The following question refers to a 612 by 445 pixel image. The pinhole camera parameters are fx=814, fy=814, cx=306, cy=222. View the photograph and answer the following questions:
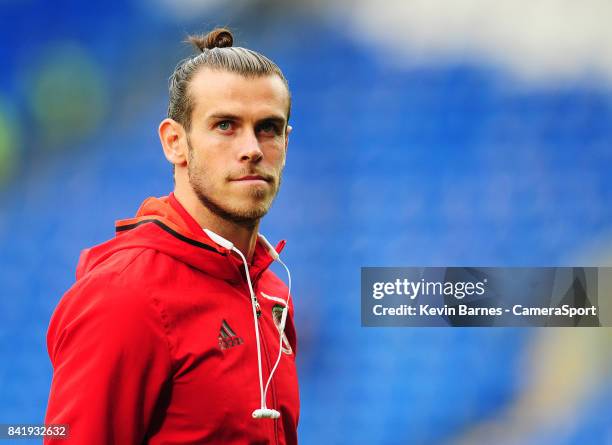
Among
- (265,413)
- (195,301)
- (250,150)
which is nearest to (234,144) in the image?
(250,150)

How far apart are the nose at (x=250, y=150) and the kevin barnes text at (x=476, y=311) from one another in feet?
4.55

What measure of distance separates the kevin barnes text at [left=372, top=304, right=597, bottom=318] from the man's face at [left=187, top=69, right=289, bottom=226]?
1338 millimetres

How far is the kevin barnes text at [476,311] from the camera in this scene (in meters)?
2.55

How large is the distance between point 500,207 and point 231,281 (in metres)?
1.47

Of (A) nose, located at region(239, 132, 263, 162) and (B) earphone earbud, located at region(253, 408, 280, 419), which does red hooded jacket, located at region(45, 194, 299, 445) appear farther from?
(A) nose, located at region(239, 132, 263, 162)

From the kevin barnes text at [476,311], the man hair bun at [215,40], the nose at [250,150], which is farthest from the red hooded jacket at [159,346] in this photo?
the kevin barnes text at [476,311]

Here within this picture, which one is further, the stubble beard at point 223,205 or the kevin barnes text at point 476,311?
the kevin barnes text at point 476,311

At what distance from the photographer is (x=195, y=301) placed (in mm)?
1204

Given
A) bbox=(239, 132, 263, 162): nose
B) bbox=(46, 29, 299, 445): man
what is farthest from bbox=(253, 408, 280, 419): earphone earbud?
bbox=(239, 132, 263, 162): nose

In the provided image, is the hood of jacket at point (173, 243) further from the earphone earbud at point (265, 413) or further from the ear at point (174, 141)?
the earphone earbud at point (265, 413)

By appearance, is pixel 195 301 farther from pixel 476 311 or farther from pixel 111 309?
pixel 476 311

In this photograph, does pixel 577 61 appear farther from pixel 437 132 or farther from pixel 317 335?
pixel 317 335

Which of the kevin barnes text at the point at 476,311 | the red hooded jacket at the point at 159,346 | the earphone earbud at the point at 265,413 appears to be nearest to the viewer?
the red hooded jacket at the point at 159,346

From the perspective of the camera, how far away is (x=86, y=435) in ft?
3.57
